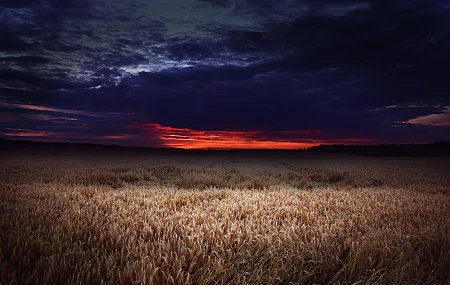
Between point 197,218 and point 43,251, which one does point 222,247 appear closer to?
point 197,218

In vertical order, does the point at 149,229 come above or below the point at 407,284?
above

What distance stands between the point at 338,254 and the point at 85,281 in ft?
8.45

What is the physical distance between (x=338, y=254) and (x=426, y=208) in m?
3.74

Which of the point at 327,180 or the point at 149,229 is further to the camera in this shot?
the point at 327,180

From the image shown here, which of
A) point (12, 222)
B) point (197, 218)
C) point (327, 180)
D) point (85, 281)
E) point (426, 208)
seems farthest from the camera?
point (327, 180)

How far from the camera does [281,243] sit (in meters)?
3.21

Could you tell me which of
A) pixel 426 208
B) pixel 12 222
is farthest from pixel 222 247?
pixel 426 208

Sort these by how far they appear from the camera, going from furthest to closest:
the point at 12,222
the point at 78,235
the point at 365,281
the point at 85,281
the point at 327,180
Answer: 1. the point at 327,180
2. the point at 12,222
3. the point at 78,235
4. the point at 365,281
5. the point at 85,281

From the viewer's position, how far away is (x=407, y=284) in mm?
2643

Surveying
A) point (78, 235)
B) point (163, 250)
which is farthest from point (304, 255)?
point (78, 235)

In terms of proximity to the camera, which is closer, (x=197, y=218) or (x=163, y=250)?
(x=163, y=250)

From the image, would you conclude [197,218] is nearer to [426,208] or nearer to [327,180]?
[426,208]

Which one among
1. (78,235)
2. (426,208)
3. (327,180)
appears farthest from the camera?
(327,180)

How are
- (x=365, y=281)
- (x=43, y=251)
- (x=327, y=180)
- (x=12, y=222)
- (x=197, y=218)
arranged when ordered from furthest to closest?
(x=327, y=180) < (x=197, y=218) < (x=12, y=222) < (x=43, y=251) < (x=365, y=281)
